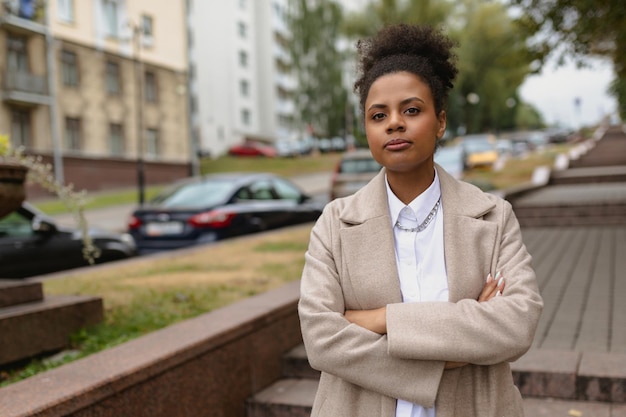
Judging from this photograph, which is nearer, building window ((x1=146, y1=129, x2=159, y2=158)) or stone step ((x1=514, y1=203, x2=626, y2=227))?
stone step ((x1=514, y1=203, x2=626, y2=227))

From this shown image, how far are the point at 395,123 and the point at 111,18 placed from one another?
33.7 meters

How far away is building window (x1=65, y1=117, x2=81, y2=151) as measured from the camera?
30.0m

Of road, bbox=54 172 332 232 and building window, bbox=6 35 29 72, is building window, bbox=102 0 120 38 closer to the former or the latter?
building window, bbox=6 35 29 72

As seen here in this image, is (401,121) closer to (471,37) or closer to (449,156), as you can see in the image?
(449,156)

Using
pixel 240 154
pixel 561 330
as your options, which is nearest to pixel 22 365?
pixel 561 330

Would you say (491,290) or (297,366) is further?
(297,366)

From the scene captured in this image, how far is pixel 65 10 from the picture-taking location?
1187 inches

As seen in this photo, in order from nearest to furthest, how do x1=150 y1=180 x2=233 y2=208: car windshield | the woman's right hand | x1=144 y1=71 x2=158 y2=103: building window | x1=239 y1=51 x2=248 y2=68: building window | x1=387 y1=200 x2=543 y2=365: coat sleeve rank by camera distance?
1. x1=387 y1=200 x2=543 y2=365: coat sleeve
2. the woman's right hand
3. x1=150 y1=180 x2=233 y2=208: car windshield
4. x1=144 y1=71 x2=158 y2=103: building window
5. x1=239 y1=51 x2=248 y2=68: building window

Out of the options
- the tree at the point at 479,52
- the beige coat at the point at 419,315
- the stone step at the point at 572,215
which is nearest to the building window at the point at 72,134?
the stone step at the point at 572,215

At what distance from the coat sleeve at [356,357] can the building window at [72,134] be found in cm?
3009

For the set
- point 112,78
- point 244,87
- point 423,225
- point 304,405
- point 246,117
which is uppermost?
point 244,87

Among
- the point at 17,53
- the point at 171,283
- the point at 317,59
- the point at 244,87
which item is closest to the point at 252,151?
the point at 317,59

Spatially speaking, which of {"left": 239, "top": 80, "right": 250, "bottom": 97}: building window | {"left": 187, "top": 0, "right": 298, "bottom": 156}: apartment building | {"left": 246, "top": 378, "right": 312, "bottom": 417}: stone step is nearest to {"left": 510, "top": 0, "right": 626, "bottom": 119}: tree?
{"left": 246, "top": 378, "right": 312, "bottom": 417}: stone step

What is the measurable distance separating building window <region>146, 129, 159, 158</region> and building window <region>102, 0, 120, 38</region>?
5202mm
